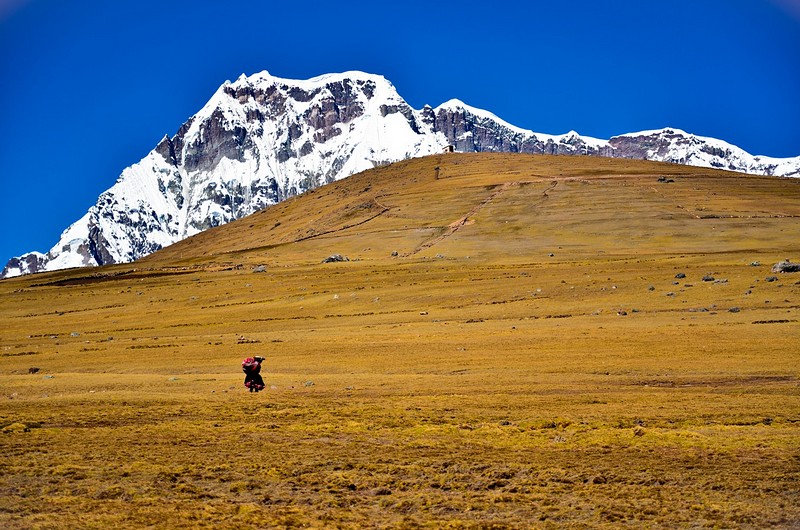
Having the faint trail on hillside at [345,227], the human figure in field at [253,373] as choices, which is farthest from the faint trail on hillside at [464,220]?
the human figure in field at [253,373]

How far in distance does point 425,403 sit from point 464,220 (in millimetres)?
128372

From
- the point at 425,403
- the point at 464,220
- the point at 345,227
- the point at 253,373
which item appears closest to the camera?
the point at 425,403

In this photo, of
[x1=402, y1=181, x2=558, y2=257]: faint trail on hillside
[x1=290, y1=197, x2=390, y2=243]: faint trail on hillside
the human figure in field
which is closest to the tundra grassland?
the human figure in field

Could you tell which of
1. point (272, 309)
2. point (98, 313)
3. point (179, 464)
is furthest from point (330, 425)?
point (98, 313)

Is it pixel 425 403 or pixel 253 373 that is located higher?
pixel 253 373

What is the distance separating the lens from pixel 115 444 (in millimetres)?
22234

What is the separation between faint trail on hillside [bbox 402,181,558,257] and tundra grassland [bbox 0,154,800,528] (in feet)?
124

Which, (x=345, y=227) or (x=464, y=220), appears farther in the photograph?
(x=345, y=227)

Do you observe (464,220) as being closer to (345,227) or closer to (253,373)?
(345,227)

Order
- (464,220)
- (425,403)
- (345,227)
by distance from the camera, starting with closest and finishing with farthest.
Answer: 1. (425,403)
2. (464,220)
3. (345,227)

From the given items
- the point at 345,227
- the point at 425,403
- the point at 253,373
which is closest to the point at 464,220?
the point at 345,227

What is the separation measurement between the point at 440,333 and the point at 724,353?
2223 cm

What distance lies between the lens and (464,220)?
509 ft

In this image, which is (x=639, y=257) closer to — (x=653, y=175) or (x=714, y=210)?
(x=714, y=210)
